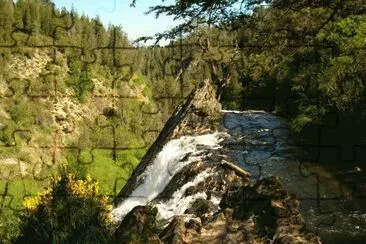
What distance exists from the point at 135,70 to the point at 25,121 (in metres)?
17.0

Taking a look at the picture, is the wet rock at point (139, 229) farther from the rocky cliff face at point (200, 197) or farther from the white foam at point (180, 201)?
the white foam at point (180, 201)

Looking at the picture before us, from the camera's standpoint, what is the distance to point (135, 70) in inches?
2101

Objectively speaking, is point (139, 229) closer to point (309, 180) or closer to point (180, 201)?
point (180, 201)

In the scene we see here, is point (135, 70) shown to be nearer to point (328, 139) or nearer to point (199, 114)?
point (199, 114)

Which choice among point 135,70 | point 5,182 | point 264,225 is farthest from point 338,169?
point 135,70

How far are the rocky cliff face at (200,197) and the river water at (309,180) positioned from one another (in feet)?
1.82

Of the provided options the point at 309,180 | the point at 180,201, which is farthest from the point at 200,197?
the point at 309,180
